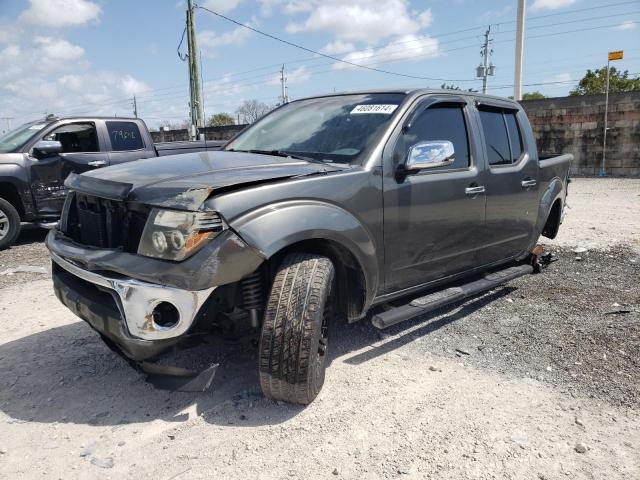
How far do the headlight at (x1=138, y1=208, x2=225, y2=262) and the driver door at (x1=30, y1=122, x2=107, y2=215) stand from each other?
226 inches

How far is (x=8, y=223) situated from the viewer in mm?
7059

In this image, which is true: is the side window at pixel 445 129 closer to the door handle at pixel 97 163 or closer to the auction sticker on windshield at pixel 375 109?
the auction sticker on windshield at pixel 375 109

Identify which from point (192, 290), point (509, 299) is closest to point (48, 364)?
point (192, 290)

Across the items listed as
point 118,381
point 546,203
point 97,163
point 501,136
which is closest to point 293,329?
point 118,381

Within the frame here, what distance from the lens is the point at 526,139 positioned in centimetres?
462

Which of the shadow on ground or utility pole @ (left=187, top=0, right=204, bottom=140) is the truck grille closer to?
the shadow on ground

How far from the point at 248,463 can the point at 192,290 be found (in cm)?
85

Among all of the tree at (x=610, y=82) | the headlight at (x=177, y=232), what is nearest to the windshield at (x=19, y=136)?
the headlight at (x=177, y=232)

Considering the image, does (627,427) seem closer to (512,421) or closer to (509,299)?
(512,421)

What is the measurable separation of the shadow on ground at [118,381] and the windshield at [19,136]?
451cm

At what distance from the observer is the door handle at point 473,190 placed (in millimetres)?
3664

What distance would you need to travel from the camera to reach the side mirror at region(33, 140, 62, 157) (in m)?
6.99

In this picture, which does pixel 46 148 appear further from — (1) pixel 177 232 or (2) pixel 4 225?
(1) pixel 177 232

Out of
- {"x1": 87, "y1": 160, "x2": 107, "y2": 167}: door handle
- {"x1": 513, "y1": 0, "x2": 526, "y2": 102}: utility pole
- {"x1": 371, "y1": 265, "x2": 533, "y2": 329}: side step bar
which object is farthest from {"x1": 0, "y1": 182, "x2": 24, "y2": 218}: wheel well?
{"x1": 513, "y1": 0, "x2": 526, "y2": 102}: utility pole
